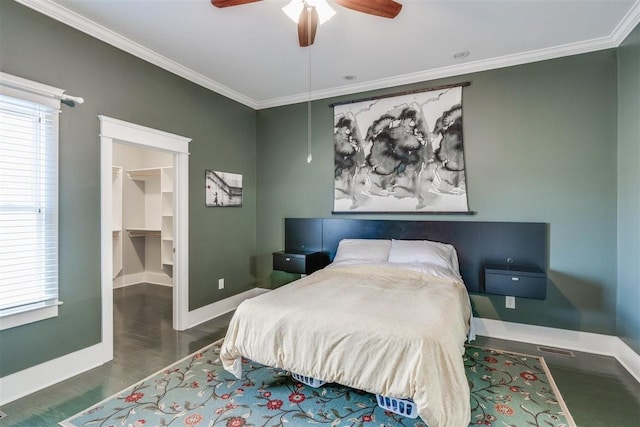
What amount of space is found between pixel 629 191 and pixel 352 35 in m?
2.70

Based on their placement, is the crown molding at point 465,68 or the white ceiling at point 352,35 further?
the crown molding at point 465,68

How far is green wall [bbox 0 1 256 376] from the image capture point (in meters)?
2.26

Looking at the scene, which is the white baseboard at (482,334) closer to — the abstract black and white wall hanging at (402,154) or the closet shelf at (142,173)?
the abstract black and white wall hanging at (402,154)

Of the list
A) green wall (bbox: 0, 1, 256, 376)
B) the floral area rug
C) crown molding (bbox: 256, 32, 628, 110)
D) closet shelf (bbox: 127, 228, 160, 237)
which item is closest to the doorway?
green wall (bbox: 0, 1, 256, 376)

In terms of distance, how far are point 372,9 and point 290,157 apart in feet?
8.33

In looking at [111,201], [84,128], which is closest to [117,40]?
[84,128]

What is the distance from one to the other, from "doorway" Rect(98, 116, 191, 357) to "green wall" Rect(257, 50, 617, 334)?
2.72 m

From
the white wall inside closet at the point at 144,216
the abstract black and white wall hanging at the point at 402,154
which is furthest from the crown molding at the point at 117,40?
the white wall inside closet at the point at 144,216

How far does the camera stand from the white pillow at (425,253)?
10.4 ft

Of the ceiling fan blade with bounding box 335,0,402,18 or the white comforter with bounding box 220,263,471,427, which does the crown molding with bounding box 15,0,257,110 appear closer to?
the ceiling fan blade with bounding box 335,0,402,18

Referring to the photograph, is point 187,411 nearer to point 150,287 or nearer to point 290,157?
point 290,157

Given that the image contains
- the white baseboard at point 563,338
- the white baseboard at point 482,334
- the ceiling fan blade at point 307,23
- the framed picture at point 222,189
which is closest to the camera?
the ceiling fan blade at point 307,23

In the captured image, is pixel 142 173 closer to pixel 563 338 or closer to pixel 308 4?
pixel 308 4

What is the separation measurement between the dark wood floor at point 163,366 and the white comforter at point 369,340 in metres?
0.87
